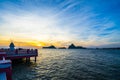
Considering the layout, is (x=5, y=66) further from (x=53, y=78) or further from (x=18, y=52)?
(x=18, y=52)

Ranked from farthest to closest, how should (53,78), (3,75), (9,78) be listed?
(53,78), (9,78), (3,75)

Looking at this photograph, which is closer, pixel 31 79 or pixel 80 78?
pixel 31 79

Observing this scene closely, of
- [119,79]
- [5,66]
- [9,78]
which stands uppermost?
[5,66]

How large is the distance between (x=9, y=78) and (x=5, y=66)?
510 mm

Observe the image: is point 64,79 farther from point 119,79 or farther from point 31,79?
point 119,79

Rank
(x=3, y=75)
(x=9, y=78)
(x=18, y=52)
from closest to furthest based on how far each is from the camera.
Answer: (x=3, y=75) → (x=9, y=78) → (x=18, y=52)

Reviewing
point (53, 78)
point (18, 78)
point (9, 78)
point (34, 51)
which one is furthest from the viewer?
point (34, 51)

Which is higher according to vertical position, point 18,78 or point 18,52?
point 18,52

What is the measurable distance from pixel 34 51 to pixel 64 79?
48.1 feet

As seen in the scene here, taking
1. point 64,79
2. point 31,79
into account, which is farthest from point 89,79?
point 31,79

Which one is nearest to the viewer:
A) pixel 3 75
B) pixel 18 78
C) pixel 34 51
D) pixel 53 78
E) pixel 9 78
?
pixel 3 75

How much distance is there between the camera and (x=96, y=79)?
582 inches

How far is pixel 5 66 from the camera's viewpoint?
400cm

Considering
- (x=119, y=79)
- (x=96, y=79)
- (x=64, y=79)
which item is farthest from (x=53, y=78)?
(x=119, y=79)
